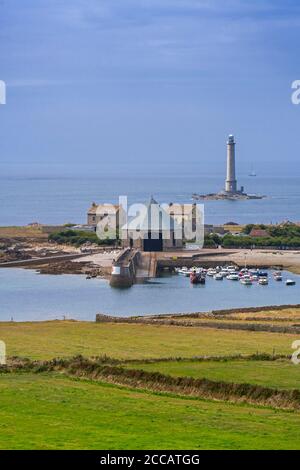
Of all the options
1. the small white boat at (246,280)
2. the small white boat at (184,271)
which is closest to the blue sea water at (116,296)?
the small white boat at (246,280)

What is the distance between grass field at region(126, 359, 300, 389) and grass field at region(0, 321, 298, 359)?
1.39 metres

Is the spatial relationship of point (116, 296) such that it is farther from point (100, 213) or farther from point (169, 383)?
point (100, 213)

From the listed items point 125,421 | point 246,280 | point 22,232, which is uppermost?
point 125,421

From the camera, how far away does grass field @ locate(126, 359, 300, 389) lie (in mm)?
16703

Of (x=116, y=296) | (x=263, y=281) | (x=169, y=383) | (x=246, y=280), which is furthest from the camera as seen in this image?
(x=246, y=280)

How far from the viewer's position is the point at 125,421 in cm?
1388

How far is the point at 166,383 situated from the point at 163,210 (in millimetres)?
37696

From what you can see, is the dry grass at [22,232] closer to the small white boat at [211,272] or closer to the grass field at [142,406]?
the small white boat at [211,272]

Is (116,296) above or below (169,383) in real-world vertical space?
below

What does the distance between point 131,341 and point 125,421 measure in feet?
30.0

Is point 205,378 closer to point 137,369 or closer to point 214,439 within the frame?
point 137,369

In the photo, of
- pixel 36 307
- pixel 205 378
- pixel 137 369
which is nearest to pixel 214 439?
pixel 205 378

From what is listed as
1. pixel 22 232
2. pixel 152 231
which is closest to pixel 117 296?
pixel 152 231

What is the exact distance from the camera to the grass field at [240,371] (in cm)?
1670
